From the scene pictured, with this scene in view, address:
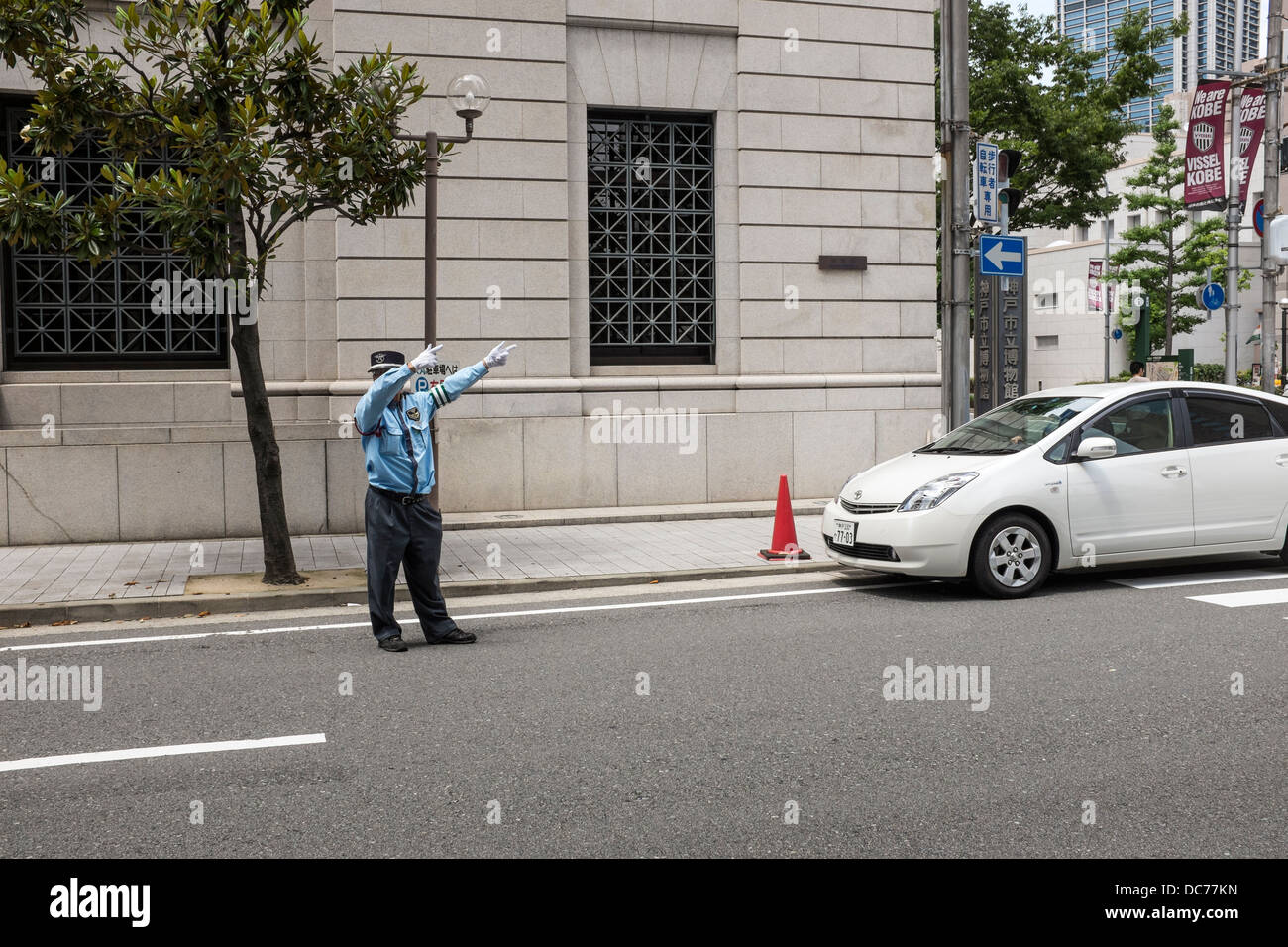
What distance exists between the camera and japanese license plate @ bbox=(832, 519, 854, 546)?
9531 millimetres

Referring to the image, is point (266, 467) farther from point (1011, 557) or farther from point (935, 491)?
point (1011, 557)

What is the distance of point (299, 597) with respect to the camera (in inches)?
371

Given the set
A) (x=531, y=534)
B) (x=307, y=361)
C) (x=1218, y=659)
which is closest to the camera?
(x=1218, y=659)

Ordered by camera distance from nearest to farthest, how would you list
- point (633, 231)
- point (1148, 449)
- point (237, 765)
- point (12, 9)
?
point (237, 765) → point (12, 9) → point (1148, 449) → point (633, 231)

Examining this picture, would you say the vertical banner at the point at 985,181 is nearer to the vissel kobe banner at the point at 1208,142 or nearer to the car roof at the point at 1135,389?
the car roof at the point at 1135,389

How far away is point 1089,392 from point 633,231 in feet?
22.5

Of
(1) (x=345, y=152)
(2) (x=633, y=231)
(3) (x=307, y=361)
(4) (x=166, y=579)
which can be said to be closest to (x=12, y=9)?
(1) (x=345, y=152)

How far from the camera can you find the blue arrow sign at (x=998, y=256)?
529 inches

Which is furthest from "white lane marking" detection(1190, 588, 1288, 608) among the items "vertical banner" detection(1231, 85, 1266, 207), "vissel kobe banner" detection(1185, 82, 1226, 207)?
"vertical banner" detection(1231, 85, 1266, 207)

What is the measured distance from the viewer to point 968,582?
10.0 meters

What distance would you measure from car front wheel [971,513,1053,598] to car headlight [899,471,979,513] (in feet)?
1.15

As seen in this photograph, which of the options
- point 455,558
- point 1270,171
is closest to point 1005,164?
point 455,558

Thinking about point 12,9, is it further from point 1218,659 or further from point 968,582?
point 1218,659

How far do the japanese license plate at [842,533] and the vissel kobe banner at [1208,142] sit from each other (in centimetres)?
1459
